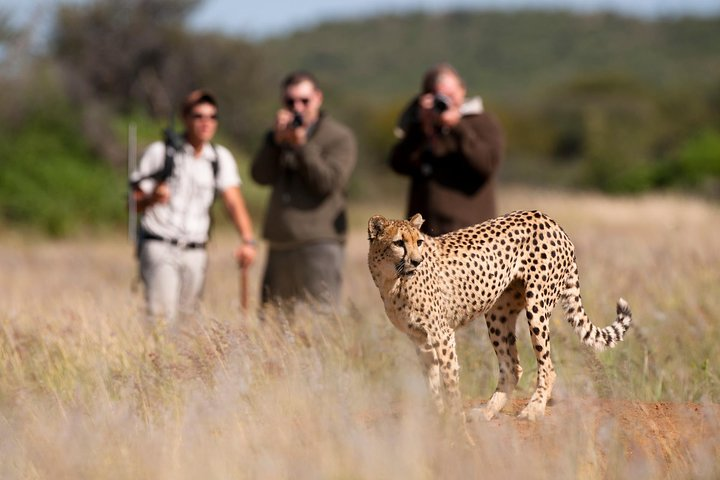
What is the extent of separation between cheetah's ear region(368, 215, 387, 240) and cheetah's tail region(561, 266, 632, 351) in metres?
1.00

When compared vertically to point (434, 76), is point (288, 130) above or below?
below

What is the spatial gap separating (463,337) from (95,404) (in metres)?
2.47

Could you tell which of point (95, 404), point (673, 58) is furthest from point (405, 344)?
point (673, 58)

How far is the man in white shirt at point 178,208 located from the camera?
7078 mm

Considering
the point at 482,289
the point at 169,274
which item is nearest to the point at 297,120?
Answer: the point at 169,274

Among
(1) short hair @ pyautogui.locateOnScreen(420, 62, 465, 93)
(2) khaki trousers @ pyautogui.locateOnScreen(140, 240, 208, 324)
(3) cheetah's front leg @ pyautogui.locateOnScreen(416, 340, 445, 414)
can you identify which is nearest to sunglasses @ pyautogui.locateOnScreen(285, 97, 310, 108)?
(1) short hair @ pyautogui.locateOnScreen(420, 62, 465, 93)

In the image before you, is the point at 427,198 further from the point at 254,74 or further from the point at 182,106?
the point at 254,74

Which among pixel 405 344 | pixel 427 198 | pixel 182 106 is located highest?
pixel 182 106

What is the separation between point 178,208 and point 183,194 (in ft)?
0.29

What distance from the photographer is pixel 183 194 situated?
7.15m

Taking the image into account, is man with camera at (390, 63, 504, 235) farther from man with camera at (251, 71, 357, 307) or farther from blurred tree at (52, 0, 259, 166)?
blurred tree at (52, 0, 259, 166)

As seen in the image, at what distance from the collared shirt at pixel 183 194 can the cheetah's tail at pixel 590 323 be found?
2.66m

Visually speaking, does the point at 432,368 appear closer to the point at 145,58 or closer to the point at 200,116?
the point at 200,116

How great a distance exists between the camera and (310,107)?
24.4ft
